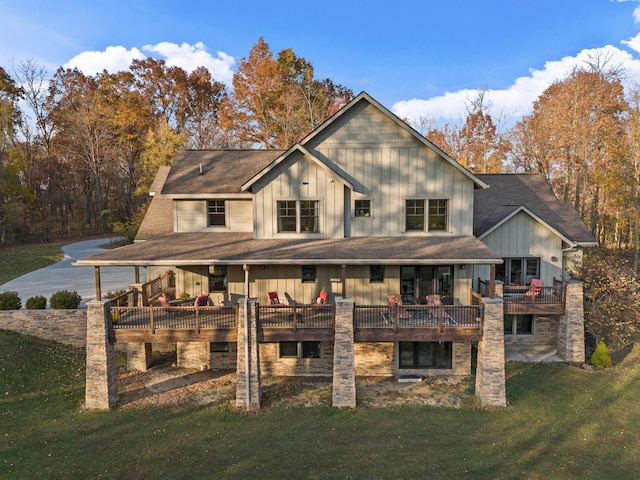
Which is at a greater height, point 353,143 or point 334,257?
point 353,143

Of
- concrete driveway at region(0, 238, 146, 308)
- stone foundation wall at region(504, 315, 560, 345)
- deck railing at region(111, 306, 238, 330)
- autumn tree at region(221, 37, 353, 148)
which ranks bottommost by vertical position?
stone foundation wall at region(504, 315, 560, 345)

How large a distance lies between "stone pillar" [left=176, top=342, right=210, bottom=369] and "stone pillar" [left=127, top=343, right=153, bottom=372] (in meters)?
1.23

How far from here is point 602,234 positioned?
34312mm

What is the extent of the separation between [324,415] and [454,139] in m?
33.1

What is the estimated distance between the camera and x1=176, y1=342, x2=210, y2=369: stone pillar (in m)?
15.5

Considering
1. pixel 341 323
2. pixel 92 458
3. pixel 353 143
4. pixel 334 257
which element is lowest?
pixel 92 458

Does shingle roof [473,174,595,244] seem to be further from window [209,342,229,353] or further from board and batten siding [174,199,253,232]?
window [209,342,229,353]

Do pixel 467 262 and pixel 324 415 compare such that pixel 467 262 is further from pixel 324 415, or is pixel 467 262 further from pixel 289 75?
pixel 289 75

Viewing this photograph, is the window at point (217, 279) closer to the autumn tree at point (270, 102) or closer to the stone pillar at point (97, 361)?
the stone pillar at point (97, 361)

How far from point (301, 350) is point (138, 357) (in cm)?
673

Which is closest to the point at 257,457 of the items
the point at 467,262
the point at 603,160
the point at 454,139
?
the point at 467,262

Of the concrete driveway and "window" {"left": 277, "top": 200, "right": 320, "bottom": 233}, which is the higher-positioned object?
"window" {"left": 277, "top": 200, "right": 320, "bottom": 233}

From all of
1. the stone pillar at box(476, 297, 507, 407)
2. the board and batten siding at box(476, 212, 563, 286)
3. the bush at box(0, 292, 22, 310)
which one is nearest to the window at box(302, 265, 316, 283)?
the stone pillar at box(476, 297, 507, 407)

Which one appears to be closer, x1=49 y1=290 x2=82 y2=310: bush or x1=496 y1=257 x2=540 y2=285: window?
x1=496 y1=257 x2=540 y2=285: window
